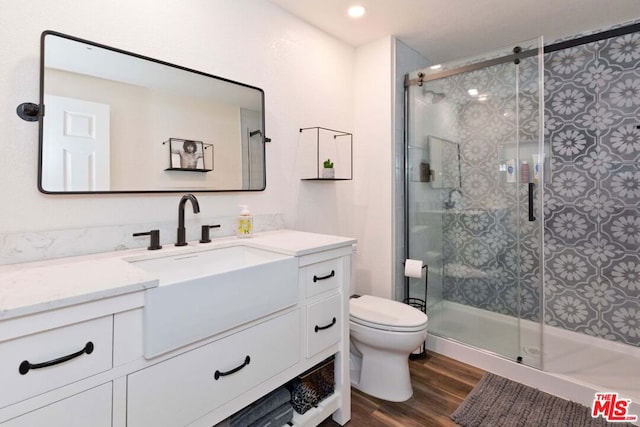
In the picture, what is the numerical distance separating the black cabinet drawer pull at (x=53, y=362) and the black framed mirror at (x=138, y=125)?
2.31 feet

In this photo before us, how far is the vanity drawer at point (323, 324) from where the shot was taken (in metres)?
1.40

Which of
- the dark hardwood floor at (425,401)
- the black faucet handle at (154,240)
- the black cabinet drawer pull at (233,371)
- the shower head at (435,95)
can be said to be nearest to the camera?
the black cabinet drawer pull at (233,371)

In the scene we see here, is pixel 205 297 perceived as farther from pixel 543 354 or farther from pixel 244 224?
pixel 543 354

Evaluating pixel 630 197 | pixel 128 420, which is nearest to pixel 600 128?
pixel 630 197

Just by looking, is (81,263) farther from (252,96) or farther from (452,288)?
(452,288)

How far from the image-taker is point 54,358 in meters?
0.76

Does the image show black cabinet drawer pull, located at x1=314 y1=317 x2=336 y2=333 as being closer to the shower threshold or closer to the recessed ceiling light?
the shower threshold

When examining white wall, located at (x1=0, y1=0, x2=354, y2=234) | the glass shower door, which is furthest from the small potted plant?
the glass shower door

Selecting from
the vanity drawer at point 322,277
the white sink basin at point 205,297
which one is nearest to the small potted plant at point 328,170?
the vanity drawer at point 322,277

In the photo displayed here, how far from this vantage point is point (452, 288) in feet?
9.02

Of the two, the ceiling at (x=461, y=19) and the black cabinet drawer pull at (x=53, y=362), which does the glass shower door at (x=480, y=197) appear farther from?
the black cabinet drawer pull at (x=53, y=362)

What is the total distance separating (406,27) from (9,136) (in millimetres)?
2280

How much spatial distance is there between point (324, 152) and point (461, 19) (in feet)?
4.21

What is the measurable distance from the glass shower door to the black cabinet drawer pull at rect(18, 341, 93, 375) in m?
2.15
